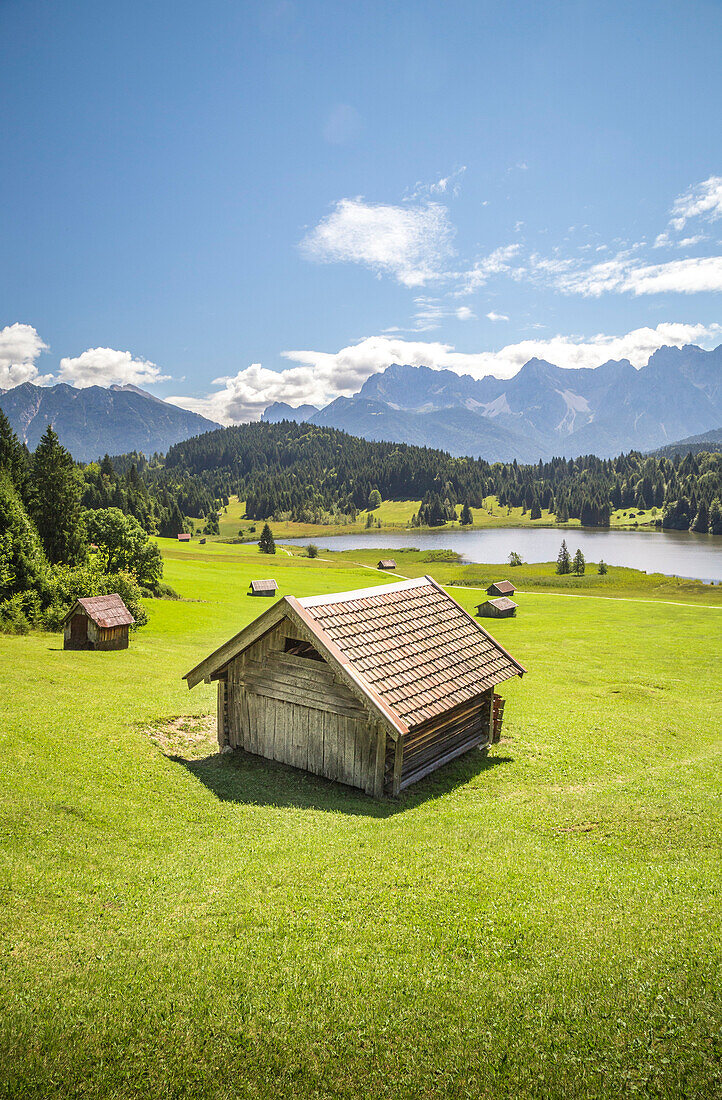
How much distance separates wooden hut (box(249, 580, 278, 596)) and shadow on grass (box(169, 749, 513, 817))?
5636 cm

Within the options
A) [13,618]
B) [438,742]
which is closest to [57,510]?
[13,618]

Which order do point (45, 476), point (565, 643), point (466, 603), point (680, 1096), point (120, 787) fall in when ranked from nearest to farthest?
point (680, 1096) → point (120, 787) → point (565, 643) → point (45, 476) → point (466, 603)

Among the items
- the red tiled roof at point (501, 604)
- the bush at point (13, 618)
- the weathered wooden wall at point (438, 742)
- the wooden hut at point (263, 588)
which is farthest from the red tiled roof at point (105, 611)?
the red tiled roof at point (501, 604)

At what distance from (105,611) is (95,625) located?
1289 millimetres

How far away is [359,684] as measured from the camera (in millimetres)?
14344

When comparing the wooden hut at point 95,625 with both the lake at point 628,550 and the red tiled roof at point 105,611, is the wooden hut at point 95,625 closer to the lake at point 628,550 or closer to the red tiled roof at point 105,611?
the red tiled roof at point 105,611

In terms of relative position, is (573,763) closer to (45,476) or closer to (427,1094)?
(427,1094)

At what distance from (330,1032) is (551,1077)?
8.55 feet

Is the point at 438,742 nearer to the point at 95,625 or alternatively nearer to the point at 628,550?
the point at 95,625

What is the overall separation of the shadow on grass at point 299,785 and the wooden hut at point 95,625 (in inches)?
883

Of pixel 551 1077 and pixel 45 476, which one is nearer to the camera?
pixel 551 1077

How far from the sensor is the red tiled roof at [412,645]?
596 inches

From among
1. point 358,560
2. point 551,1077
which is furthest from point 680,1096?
point 358,560

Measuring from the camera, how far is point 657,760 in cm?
1908
